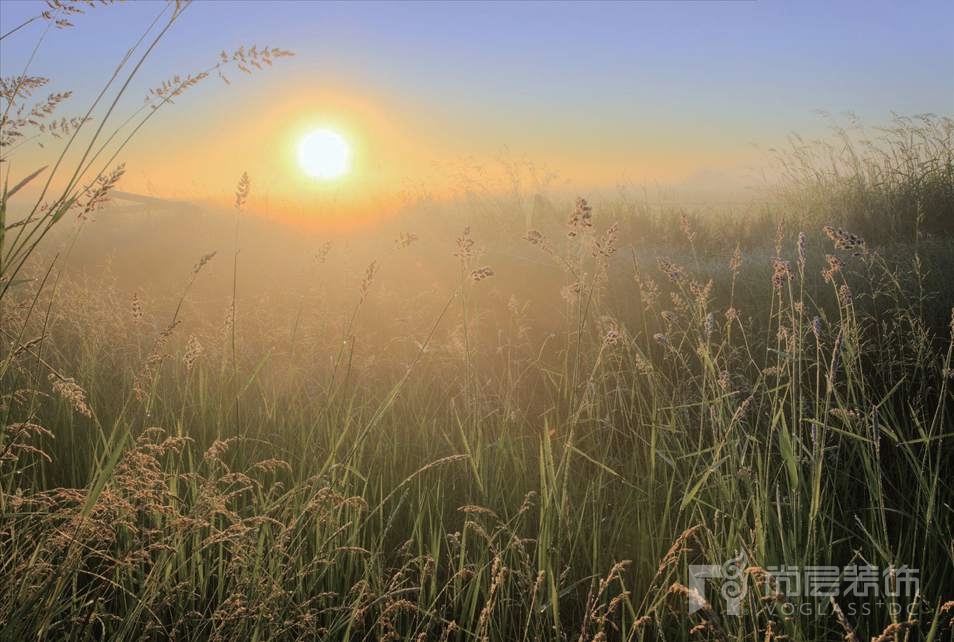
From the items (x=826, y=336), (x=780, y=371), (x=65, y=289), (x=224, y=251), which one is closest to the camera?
(x=780, y=371)

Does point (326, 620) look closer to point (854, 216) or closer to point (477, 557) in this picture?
point (477, 557)

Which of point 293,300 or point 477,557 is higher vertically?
point 293,300

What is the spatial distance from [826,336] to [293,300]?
2.62 meters

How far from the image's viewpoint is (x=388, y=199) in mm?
8203

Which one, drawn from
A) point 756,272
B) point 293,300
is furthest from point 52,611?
point 756,272

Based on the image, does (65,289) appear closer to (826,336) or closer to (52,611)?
(52,611)

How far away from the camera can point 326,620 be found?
1647 mm

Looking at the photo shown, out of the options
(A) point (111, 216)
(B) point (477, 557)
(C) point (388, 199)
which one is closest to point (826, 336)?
(B) point (477, 557)

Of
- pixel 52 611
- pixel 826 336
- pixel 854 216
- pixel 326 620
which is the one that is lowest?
pixel 326 620

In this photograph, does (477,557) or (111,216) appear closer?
(477,557)

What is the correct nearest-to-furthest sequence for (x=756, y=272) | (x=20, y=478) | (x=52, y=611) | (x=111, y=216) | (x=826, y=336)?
1. (x=52, y=611)
2. (x=20, y=478)
3. (x=826, y=336)
4. (x=756, y=272)
5. (x=111, y=216)

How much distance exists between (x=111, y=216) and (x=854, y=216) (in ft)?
23.2

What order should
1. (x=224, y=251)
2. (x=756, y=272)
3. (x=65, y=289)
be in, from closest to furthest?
(x=65, y=289), (x=756, y=272), (x=224, y=251)

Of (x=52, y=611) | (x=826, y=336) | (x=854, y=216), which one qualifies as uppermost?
(x=854, y=216)
